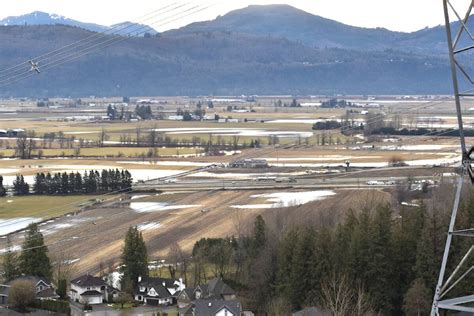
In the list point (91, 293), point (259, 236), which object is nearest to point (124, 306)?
point (91, 293)

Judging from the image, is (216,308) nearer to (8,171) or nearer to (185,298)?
(185,298)

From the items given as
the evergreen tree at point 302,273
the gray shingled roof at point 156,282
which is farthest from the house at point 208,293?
the evergreen tree at point 302,273

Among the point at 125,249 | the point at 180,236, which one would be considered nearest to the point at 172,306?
the point at 125,249

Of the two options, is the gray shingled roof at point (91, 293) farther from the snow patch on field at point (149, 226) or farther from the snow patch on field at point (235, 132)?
the snow patch on field at point (235, 132)

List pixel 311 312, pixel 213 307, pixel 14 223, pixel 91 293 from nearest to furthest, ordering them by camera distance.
Result: pixel 311 312 < pixel 213 307 < pixel 91 293 < pixel 14 223

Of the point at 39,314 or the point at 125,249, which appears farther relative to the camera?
the point at 125,249

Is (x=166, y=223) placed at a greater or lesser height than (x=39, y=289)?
greater

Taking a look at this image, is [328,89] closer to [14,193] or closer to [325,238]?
[14,193]

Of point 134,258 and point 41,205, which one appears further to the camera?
point 41,205
